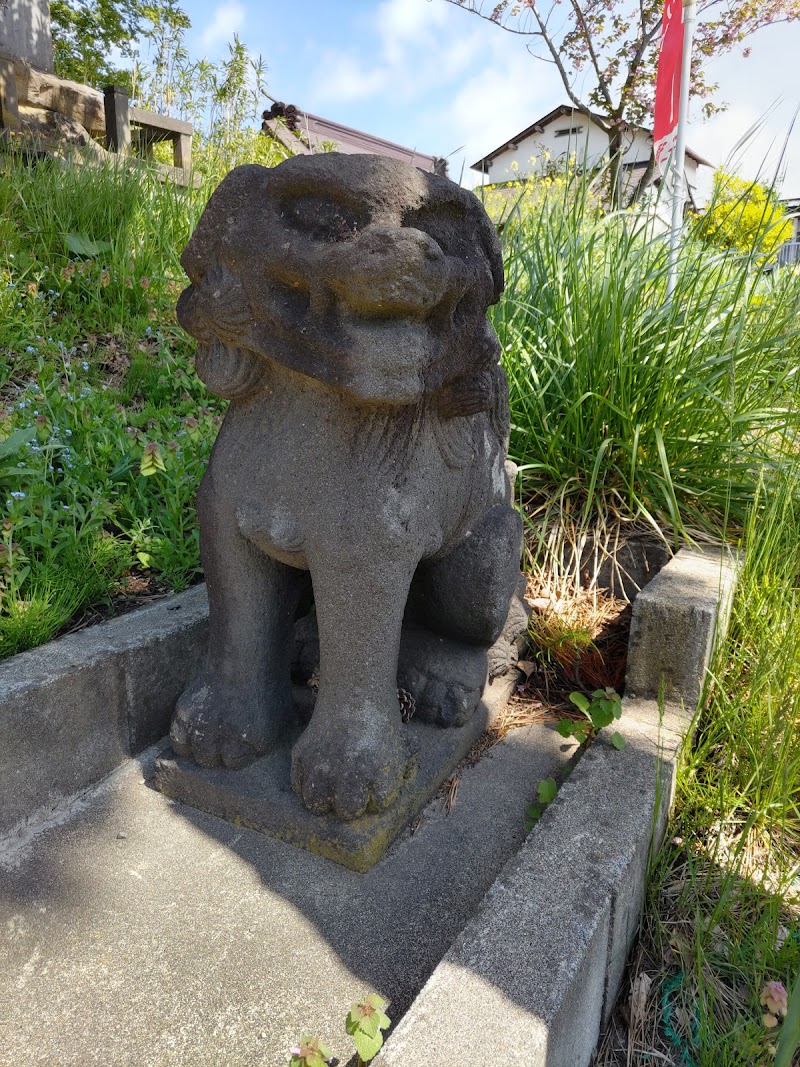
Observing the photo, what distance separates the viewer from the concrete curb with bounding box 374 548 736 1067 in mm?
919

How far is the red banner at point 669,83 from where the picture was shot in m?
2.72

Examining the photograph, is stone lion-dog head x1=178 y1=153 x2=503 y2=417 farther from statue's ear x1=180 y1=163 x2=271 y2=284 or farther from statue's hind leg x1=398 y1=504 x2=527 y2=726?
statue's hind leg x1=398 y1=504 x2=527 y2=726

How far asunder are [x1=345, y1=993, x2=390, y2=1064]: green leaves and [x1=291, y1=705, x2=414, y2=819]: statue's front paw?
1.18ft

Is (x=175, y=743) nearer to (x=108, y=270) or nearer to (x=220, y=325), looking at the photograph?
(x=220, y=325)

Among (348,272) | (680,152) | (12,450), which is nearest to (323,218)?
(348,272)

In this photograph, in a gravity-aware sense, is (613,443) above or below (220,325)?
below

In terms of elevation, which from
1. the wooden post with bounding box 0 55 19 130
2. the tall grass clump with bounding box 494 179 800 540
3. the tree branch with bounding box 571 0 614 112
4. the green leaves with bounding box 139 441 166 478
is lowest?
the green leaves with bounding box 139 441 166 478

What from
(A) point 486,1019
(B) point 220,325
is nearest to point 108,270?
(B) point 220,325

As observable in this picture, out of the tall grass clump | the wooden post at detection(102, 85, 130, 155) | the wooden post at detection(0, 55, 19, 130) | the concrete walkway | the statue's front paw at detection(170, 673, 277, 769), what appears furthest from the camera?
the wooden post at detection(102, 85, 130, 155)

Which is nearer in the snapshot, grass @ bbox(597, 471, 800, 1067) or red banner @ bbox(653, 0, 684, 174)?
grass @ bbox(597, 471, 800, 1067)

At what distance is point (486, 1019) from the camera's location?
929mm

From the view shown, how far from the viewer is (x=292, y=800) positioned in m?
1.37

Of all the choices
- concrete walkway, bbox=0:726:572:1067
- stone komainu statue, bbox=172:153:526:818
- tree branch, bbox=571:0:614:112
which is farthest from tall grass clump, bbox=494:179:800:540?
→ tree branch, bbox=571:0:614:112

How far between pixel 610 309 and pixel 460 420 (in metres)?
1.25
